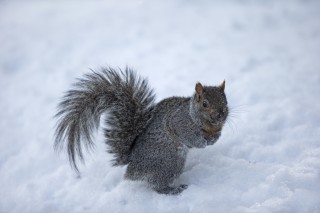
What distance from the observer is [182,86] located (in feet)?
14.4

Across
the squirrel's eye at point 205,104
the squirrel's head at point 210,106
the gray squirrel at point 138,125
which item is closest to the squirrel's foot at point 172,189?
the gray squirrel at point 138,125

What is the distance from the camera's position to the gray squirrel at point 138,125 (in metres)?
2.83

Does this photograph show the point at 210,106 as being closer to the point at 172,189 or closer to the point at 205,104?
the point at 205,104

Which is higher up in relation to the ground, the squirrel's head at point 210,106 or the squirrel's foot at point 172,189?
the squirrel's head at point 210,106

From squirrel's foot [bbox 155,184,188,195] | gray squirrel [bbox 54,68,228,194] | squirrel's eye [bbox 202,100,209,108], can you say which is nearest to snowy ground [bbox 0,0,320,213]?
squirrel's foot [bbox 155,184,188,195]

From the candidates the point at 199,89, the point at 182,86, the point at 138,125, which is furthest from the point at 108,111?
the point at 182,86

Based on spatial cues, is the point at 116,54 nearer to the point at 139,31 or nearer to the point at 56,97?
the point at 139,31

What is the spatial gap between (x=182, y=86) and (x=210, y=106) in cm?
158

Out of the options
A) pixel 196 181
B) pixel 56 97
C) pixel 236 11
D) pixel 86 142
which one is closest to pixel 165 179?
pixel 196 181

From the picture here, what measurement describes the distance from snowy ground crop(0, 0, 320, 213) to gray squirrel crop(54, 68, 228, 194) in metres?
0.23

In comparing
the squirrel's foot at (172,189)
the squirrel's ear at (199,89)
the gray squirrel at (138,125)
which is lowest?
the squirrel's foot at (172,189)

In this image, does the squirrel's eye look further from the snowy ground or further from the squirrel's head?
the snowy ground

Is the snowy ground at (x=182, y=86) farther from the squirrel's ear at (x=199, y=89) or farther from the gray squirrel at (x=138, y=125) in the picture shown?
the squirrel's ear at (x=199, y=89)

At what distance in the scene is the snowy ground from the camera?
2.87 metres
